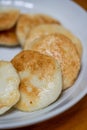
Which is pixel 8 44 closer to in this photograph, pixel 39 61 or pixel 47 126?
pixel 39 61

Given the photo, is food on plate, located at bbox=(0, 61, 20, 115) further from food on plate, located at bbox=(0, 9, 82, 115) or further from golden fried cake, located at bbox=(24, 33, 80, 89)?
golden fried cake, located at bbox=(24, 33, 80, 89)

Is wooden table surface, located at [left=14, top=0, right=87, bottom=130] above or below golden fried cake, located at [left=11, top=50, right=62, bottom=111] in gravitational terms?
below

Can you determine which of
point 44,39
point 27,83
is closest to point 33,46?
point 44,39

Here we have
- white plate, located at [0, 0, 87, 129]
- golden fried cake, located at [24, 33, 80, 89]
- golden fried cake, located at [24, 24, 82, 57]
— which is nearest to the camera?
white plate, located at [0, 0, 87, 129]

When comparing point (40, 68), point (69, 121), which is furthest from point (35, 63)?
point (69, 121)

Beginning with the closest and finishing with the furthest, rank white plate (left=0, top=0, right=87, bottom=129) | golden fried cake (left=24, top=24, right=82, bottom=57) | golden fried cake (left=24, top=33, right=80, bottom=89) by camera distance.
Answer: white plate (left=0, top=0, right=87, bottom=129) < golden fried cake (left=24, top=33, right=80, bottom=89) < golden fried cake (left=24, top=24, right=82, bottom=57)

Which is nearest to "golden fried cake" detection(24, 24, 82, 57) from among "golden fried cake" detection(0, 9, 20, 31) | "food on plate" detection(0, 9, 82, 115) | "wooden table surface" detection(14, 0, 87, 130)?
"food on plate" detection(0, 9, 82, 115)

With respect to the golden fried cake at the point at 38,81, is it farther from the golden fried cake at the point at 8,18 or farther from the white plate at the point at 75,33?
the golden fried cake at the point at 8,18
